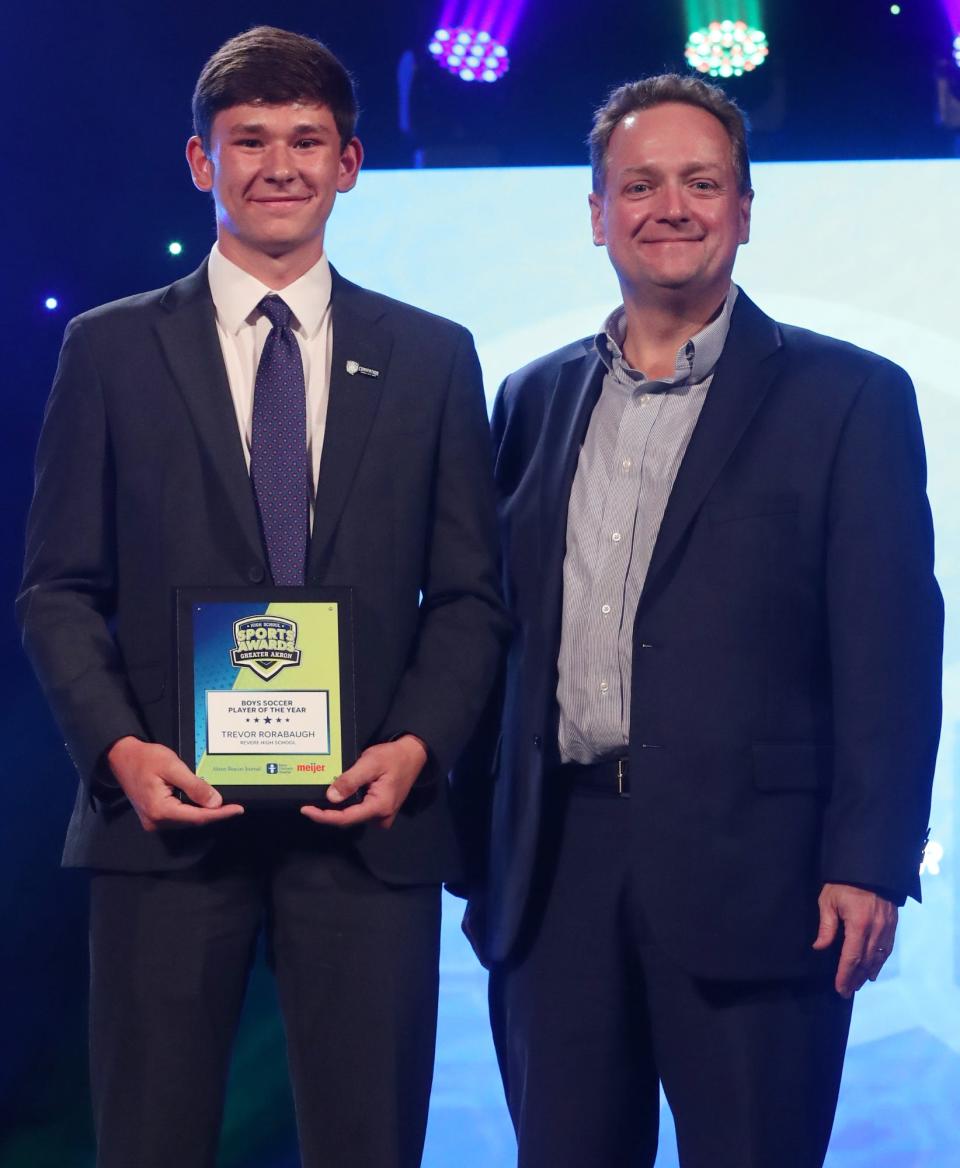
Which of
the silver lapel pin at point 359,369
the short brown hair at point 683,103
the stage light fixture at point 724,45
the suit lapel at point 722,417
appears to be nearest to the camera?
the silver lapel pin at point 359,369

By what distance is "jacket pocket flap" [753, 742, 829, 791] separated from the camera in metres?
2.29

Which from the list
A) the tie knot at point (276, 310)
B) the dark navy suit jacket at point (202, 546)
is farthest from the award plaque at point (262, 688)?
the tie knot at point (276, 310)

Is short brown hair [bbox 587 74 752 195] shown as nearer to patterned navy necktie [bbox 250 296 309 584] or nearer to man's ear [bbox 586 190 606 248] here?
man's ear [bbox 586 190 606 248]

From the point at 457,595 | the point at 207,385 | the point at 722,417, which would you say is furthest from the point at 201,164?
the point at 722,417

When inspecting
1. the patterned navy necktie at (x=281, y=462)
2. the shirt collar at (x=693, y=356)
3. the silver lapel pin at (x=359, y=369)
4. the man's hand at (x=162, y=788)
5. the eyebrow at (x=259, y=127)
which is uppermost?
the eyebrow at (x=259, y=127)

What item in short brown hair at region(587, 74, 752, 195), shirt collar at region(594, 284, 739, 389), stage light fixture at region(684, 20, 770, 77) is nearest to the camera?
shirt collar at region(594, 284, 739, 389)

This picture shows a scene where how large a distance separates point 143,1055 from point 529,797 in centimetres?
69

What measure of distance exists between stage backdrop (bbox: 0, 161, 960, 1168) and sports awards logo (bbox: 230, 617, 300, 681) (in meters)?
1.74

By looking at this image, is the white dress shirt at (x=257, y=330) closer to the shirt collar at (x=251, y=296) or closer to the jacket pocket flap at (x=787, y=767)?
the shirt collar at (x=251, y=296)

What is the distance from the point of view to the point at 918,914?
11.6ft

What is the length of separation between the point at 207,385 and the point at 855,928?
1.21m

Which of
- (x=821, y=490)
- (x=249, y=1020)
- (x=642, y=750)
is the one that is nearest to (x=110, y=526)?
(x=642, y=750)

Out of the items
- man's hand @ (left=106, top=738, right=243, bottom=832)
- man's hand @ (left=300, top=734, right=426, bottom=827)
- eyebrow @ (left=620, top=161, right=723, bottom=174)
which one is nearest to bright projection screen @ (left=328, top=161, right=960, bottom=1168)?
eyebrow @ (left=620, top=161, right=723, bottom=174)

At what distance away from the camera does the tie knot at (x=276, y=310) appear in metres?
2.22
